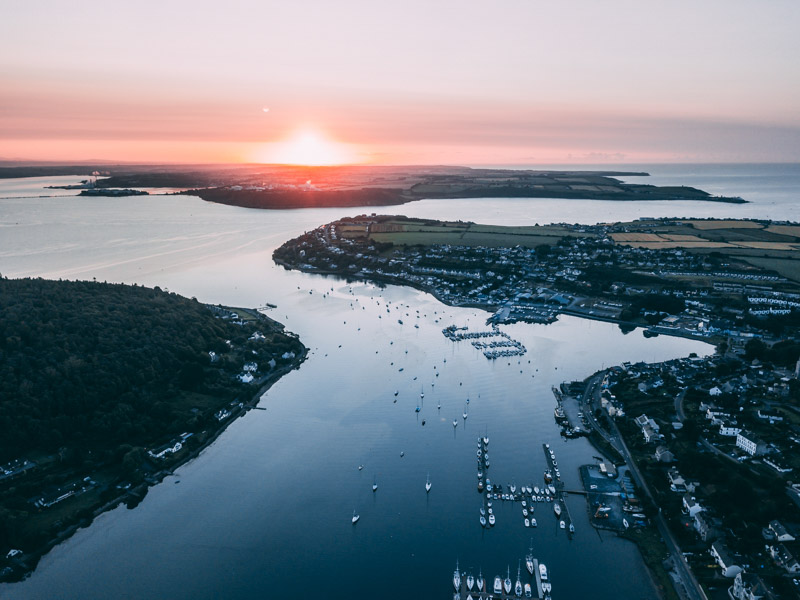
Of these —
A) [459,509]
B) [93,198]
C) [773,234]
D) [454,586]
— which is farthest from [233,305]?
[93,198]

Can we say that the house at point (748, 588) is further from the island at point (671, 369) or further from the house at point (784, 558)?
the house at point (784, 558)

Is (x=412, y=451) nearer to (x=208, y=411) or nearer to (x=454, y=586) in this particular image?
(x=454, y=586)

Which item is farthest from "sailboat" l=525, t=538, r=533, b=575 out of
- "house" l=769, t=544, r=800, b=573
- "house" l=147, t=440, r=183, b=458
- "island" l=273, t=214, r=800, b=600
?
"house" l=147, t=440, r=183, b=458

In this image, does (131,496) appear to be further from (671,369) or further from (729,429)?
(671,369)

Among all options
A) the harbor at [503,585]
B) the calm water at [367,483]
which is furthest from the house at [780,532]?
the harbor at [503,585]

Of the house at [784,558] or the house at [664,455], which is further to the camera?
the house at [664,455]

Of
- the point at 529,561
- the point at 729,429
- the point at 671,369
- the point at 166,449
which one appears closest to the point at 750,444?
the point at 729,429
